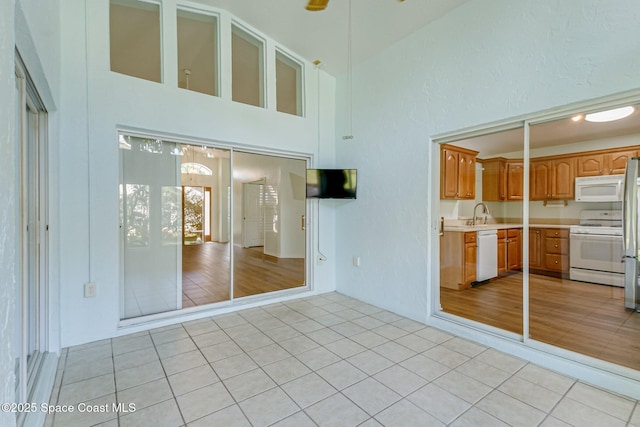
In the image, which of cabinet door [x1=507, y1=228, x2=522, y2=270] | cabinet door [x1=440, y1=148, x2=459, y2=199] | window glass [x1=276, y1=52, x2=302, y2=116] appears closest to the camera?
cabinet door [x1=507, y1=228, x2=522, y2=270]

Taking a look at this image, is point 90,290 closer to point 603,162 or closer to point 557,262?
point 557,262

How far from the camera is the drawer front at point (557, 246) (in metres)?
3.29

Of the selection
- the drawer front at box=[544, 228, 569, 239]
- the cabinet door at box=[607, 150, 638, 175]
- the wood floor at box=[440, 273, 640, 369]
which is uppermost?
the cabinet door at box=[607, 150, 638, 175]

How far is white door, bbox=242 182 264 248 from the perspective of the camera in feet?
17.6

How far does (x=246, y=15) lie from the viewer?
3871mm

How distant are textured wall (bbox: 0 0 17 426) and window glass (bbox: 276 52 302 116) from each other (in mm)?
3524

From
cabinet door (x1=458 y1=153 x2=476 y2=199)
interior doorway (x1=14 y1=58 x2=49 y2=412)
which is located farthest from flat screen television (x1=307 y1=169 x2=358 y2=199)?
interior doorway (x1=14 y1=58 x2=49 y2=412)

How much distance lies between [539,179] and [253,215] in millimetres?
4539

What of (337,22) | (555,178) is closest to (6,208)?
(337,22)

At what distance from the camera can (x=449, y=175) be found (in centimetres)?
427

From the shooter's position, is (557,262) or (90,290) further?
(557,262)

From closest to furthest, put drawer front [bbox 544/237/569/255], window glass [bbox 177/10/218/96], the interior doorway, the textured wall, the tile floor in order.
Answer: the textured wall < the interior doorway < the tile floor < drawer front [bbox 544/237/569/255] < window glass [bbox 177/10/218/96]

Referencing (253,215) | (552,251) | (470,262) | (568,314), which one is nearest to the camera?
(568,314)

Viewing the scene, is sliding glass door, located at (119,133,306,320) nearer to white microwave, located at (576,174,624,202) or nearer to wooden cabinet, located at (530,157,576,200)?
wooden cabinet, located at (530,157,576,200)
